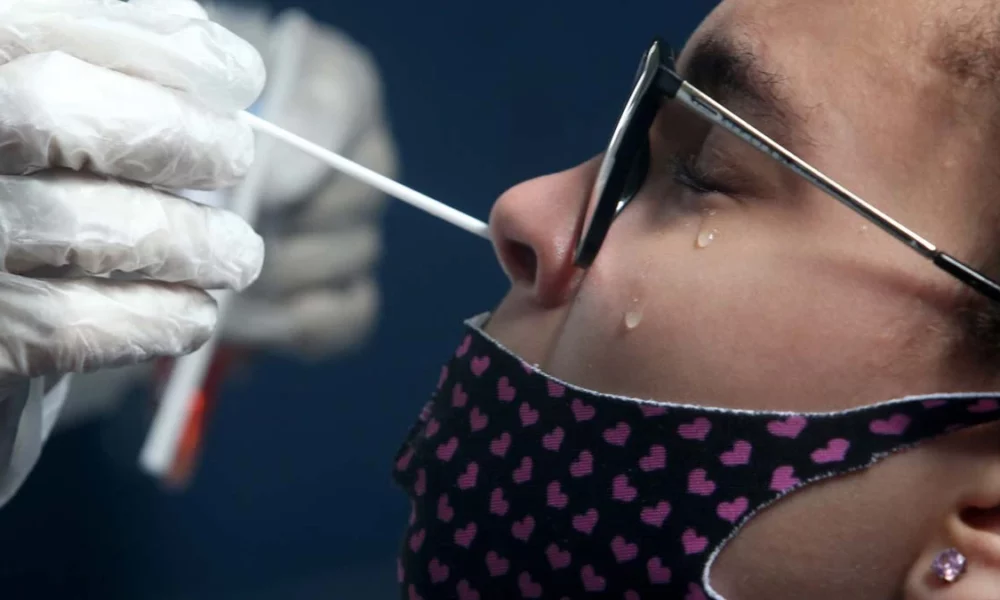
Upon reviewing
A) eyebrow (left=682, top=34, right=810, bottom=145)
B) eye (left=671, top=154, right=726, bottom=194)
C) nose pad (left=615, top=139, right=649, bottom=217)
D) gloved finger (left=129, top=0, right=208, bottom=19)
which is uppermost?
eyebrow (left=682, top=34, right=810, bottom=145)

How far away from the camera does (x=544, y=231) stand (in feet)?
2.18

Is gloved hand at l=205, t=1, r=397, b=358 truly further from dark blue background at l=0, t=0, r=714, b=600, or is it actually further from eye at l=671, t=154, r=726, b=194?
eye at l=671, t=154, r=726, b=194

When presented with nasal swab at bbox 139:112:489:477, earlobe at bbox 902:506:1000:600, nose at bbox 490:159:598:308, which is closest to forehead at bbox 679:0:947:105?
nose at bbox 490:159:598:308

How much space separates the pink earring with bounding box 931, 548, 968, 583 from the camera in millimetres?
537

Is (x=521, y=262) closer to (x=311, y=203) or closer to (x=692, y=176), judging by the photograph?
(x=692, y=176)

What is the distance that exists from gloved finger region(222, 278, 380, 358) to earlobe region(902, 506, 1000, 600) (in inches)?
30.9

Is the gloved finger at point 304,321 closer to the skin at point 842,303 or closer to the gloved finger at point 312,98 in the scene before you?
the gloved finger at point 312,98

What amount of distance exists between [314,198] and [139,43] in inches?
19.6

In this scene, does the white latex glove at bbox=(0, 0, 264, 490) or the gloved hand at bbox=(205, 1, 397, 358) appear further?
the gloved hand at bbox=(205, 1, 397, 358)

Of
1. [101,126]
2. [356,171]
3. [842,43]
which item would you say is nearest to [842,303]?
[842,43]

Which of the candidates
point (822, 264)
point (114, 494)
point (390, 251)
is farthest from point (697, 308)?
point (114, 494)

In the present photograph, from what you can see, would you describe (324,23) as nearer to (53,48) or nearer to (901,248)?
(53,48)

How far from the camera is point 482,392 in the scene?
0.67 metres

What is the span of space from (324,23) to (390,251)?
0.30m
